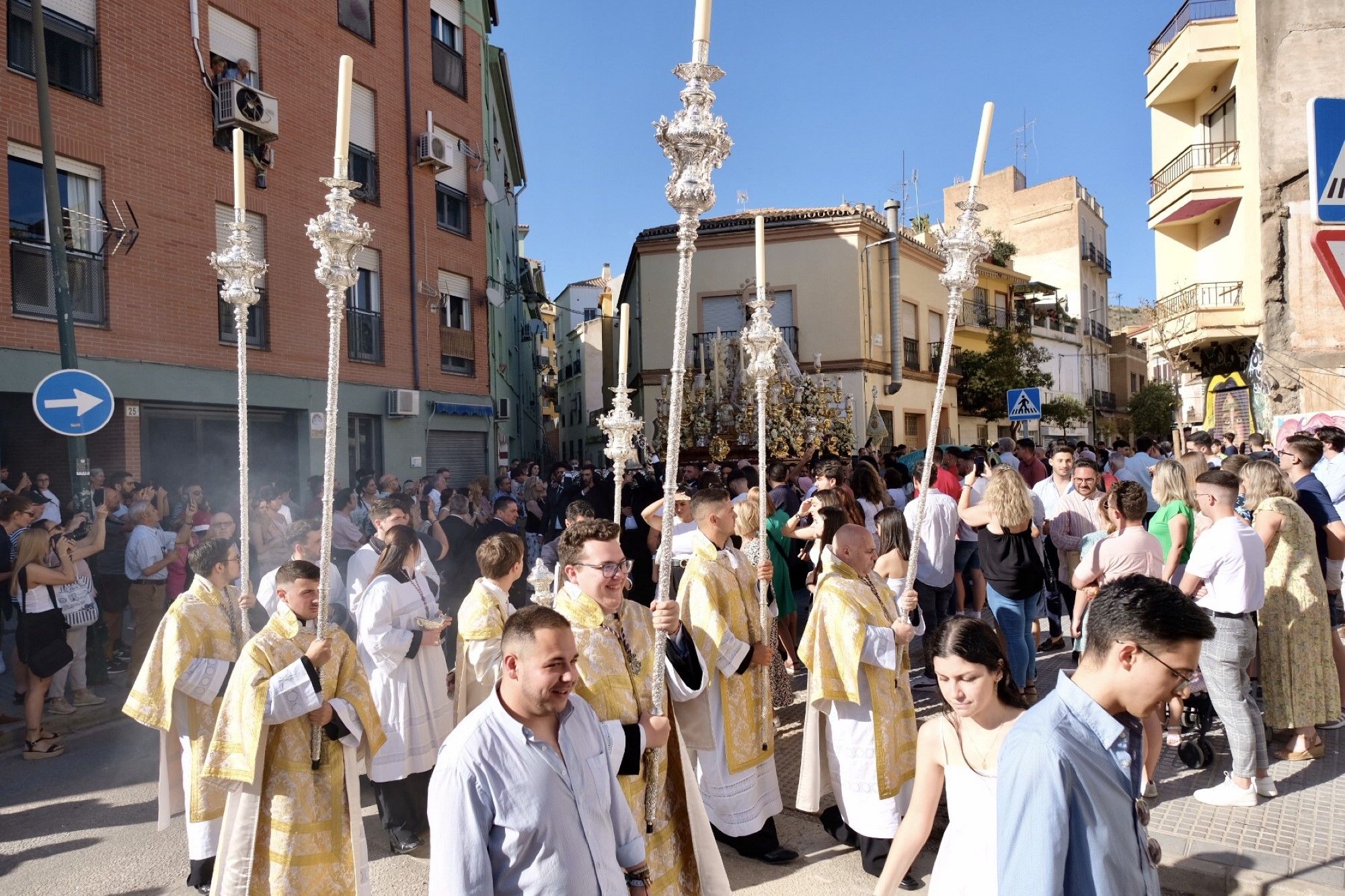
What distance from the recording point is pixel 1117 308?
5519cm

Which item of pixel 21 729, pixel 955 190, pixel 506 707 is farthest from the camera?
pixel 955 190

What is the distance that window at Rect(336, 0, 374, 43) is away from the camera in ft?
56.6

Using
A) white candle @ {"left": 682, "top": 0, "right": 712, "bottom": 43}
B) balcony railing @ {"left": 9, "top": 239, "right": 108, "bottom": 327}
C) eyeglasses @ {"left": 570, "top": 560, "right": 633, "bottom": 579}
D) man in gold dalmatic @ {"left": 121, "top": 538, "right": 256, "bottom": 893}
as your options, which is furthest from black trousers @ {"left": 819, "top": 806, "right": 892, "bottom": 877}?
balcony railing @ {"left": 9, "top": 239, "right": 108, "bottom": 327}

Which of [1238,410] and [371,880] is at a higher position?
[1238,410]

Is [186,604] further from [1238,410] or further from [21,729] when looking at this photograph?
[1238,410]

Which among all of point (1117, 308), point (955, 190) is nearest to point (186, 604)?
point (955, 190)

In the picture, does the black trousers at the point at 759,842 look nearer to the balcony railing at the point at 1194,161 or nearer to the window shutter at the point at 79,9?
the window shutter at the point at 79,9

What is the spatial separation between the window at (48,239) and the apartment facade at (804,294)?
15518mm

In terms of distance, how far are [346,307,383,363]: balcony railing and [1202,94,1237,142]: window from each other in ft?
57.3

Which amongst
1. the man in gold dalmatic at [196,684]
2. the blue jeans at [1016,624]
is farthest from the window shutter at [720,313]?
the man in gold dalmatic at [196,684]

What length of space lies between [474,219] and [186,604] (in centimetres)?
1803

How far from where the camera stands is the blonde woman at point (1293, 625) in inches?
215

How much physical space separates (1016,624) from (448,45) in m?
18.9

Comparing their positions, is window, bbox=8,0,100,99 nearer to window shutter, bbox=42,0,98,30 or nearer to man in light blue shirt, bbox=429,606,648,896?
window shutter, bbox=42,0,98,30
